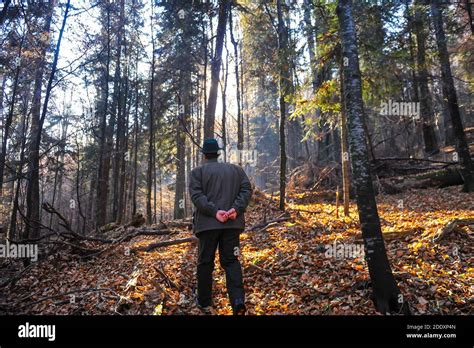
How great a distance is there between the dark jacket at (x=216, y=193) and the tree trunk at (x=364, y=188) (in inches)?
70.8

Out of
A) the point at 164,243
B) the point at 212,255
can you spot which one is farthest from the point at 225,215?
the point at 164,243

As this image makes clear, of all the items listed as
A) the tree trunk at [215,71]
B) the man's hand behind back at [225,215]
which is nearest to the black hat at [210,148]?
the man's hand behind back at [225,215]

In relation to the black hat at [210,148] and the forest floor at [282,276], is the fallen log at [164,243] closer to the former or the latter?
the forest floor at [282,276]

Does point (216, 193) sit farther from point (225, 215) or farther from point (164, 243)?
point (164, 243)

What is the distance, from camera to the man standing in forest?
15.2 feet

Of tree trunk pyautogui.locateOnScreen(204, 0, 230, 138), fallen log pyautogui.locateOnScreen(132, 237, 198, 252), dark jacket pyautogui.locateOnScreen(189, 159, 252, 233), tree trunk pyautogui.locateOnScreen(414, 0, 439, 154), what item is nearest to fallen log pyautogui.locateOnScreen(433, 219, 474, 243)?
dark jacket pyautogui.locateOnScreen(189, 159, 252, 233)

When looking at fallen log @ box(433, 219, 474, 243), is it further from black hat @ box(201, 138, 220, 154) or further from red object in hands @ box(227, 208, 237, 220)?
black hat @ box(201, 138, 220, 154)

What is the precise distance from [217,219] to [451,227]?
510 centimetres

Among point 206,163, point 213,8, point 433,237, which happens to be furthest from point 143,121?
point 433,237

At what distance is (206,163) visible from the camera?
5129 mm

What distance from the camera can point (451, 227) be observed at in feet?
20.8
